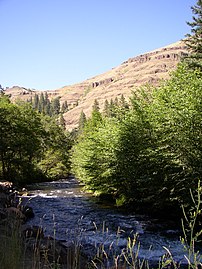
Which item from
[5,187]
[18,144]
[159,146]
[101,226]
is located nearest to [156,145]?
[159,146]

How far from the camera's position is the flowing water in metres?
10.9

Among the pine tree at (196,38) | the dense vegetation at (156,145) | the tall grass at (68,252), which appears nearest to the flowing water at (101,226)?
the dense vegetation at (156,145)

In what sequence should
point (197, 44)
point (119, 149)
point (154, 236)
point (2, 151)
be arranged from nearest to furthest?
point (154, 236)
point (119, 149)
point (197, 44)
point (2, 151)

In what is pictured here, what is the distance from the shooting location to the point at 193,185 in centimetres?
1359

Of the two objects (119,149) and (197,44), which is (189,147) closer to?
(119,149)

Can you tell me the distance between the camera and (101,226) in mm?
13914

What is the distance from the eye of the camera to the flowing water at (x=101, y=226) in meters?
10.9

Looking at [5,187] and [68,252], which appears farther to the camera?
[5,187]

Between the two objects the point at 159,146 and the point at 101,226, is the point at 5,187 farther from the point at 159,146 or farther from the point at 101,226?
the point at 159,146

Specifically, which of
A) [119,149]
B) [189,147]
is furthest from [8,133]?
[189,147]

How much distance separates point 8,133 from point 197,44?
965 inches

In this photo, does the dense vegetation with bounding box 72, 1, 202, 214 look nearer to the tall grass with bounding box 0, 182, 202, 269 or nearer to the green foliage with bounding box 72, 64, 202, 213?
the green foliage with bounding box 72, 64, 202, 213

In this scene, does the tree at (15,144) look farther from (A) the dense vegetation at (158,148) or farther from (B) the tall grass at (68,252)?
(B) the tall grass at (68,252)

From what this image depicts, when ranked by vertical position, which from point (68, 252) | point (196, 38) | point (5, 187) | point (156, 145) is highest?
point (196, 38)
